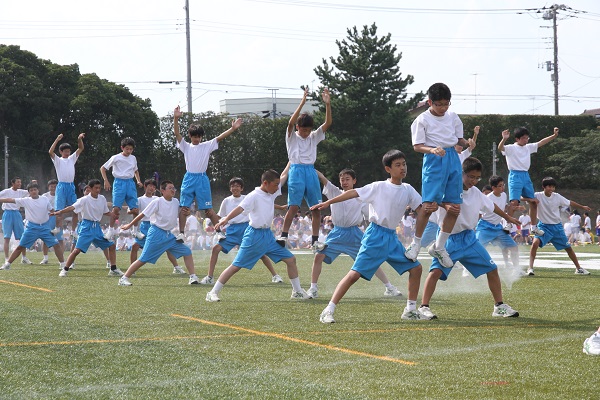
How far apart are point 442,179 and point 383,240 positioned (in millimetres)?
1090

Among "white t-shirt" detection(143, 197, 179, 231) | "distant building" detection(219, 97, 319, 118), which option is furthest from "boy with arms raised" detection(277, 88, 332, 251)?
"distant building" detection(219, 97, 319, 118)

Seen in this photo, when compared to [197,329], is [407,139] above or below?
above

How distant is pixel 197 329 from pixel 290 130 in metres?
5.58

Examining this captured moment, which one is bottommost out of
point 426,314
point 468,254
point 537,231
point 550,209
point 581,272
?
point 581,272

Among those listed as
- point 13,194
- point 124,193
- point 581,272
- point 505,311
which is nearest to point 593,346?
point 505,311

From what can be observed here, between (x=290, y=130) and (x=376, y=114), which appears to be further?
(x=376, y=114)

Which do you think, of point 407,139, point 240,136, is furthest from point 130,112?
point 407,139

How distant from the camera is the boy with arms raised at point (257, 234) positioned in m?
11.6

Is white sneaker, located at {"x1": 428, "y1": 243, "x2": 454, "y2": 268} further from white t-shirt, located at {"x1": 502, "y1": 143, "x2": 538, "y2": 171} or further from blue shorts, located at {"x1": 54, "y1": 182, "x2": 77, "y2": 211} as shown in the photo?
blue shorts, located at {"x1": 54, "y1": 182, "x2": 77, "y2": 211}

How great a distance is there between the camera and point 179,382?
19.7ft

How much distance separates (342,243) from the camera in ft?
40.3

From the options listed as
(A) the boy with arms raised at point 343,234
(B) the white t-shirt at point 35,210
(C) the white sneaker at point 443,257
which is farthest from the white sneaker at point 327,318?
(B) the white t-shirt at point 35,210

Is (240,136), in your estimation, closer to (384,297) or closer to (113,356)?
(384,297)

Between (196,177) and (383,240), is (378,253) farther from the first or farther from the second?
(196,177)
